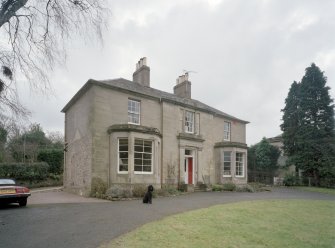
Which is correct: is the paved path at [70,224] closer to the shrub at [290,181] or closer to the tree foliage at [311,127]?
the shrub at [290,181]

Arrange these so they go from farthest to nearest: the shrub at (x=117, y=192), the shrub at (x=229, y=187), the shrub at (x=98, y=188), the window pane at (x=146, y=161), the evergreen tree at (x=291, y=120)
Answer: the evergreen tree at (x=291, y=120)
the shrub at (x=229, y=187)
the window pane at (x=146, y=161)
the shrub at (x=98, y=188)
the shrub at (x=117, y=192)

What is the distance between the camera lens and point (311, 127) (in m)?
34.2

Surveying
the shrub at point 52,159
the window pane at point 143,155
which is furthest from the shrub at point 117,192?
the shrub at point 52,159

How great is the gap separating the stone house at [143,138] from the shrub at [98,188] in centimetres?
32

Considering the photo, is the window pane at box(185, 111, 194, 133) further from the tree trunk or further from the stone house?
the tree trunk

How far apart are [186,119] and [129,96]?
594 centimetres

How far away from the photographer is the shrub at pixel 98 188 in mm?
17497

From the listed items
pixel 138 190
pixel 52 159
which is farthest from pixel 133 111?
pixel 52 159

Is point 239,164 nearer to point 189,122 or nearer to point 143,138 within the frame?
point 189,122

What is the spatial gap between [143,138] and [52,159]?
682 inches

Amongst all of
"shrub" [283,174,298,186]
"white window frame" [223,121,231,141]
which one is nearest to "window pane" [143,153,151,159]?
"white window frame" [223,121,231,141]

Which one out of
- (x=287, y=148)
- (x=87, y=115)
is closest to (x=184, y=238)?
(x=87, y=115)

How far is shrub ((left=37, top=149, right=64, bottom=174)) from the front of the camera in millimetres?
32312

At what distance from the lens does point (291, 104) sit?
3741 cm
